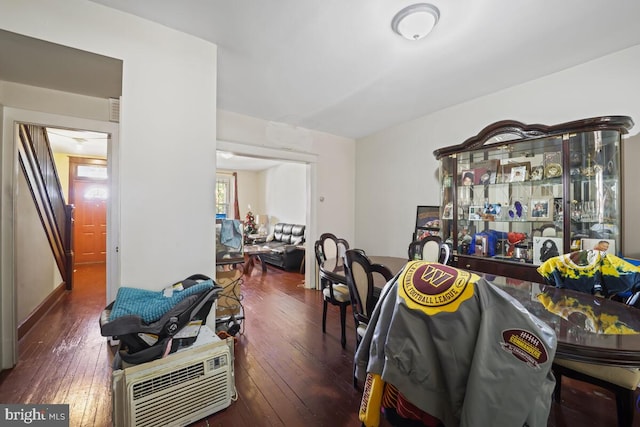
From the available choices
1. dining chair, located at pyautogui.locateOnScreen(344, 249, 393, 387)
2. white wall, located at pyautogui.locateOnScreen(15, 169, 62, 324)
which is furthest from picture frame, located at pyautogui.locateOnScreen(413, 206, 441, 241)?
white wall, located at pyautogui.locateOnScreen(15, 169, 62, 324)

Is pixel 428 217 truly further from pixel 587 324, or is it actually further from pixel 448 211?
pixel 587 324

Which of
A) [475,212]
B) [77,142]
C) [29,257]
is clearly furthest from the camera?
[77,142]

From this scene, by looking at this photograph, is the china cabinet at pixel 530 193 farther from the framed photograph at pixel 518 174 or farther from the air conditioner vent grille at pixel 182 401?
the air conditioner vent grille at pixel 182 401

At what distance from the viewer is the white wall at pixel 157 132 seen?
1.73m

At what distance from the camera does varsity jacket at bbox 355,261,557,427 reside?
73 cm

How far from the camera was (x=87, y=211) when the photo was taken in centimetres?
651

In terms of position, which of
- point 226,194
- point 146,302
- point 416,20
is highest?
point 416,20

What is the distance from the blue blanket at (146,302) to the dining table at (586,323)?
184 cm

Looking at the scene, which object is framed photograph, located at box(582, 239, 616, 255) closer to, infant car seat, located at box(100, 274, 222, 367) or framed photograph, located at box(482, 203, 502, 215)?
framed photograph, located at box(482, 203, 502, 215)

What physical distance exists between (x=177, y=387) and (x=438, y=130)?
3.87 meters

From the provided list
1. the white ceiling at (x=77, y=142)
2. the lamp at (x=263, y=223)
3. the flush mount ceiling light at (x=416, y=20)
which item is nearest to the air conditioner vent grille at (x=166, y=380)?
the flush mount ceiling light at (x=416, y=20)

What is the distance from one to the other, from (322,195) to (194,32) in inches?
116

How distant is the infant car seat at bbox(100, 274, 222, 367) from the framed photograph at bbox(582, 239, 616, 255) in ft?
9.71

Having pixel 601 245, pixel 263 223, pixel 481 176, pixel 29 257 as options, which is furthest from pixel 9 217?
pixel 263 223
